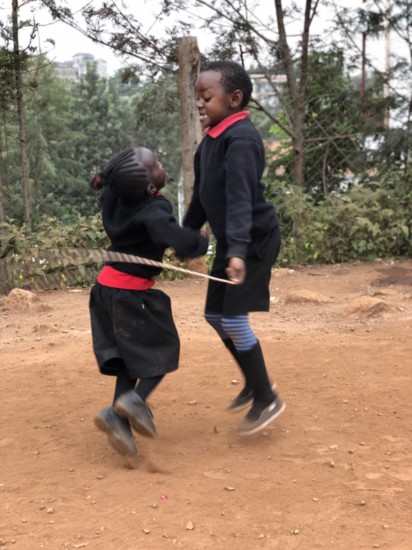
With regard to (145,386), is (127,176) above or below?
above

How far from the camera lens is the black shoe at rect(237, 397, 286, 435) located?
11.1ft

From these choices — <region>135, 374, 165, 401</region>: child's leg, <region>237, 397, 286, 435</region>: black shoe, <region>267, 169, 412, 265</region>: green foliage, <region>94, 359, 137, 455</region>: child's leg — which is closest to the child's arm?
<region>135, 374, 165, 401</region>: child's leg

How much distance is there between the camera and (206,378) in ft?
14.7

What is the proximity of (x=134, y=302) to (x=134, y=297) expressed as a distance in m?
0.03

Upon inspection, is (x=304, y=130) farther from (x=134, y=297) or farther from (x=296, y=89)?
(x=134, y=297)

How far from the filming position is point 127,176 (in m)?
3.04

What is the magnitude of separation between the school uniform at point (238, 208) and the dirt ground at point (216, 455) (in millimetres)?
679

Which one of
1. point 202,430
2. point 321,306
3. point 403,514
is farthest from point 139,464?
point 321,306

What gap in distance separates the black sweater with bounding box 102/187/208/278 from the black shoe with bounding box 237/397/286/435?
0.81 metres

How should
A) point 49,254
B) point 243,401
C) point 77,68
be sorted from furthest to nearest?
point 77,68
point 49,254
point 243,401

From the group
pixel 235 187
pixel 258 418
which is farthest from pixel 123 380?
pixel 235 187

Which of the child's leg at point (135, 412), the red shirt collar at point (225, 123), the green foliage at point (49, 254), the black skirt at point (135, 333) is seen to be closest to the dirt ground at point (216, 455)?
the child's leg at point (135, 412)

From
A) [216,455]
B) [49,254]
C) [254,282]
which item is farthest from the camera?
[49,254]

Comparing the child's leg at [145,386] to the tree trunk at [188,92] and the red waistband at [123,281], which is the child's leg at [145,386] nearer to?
the red waistband at [123,281]
